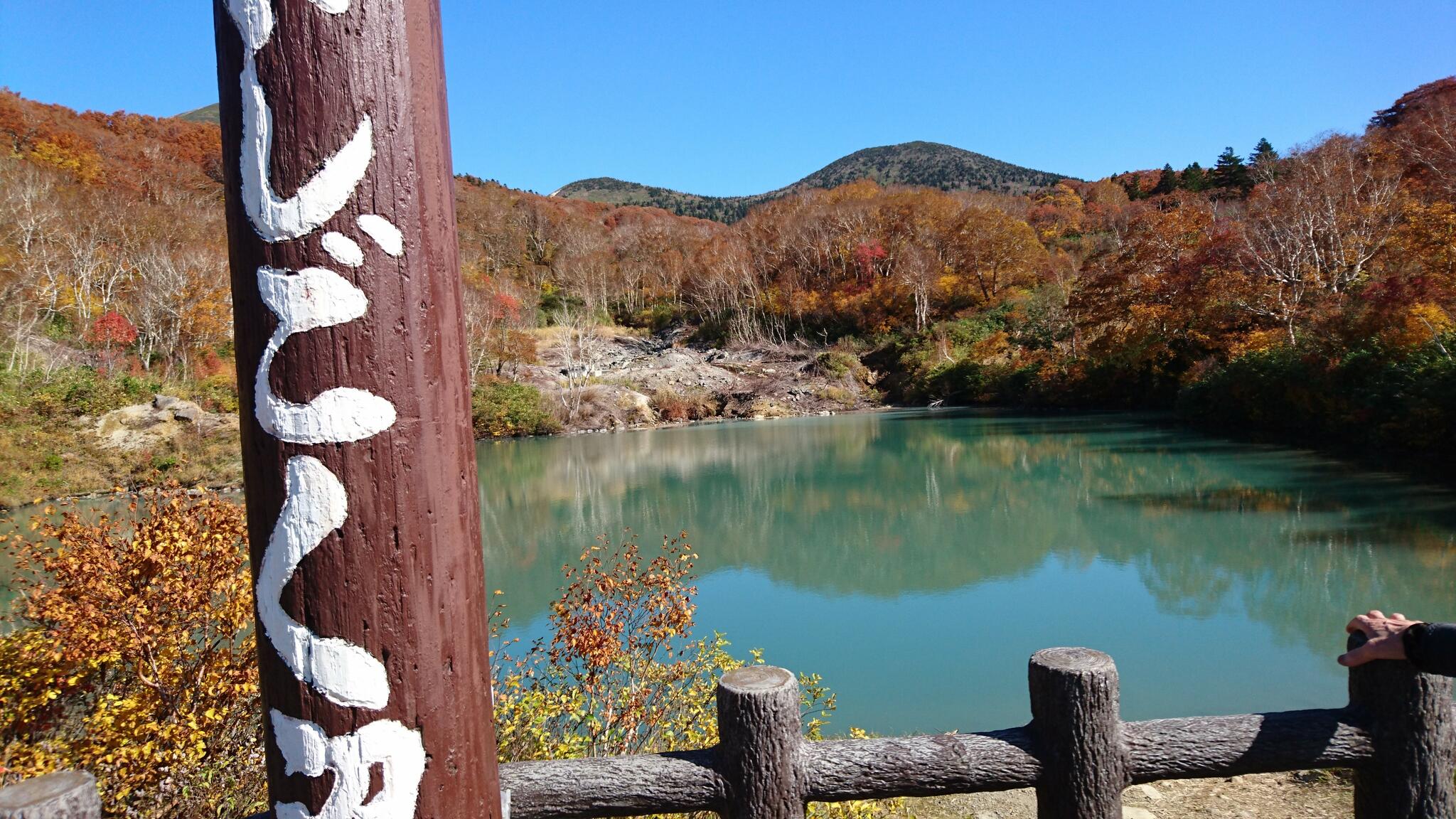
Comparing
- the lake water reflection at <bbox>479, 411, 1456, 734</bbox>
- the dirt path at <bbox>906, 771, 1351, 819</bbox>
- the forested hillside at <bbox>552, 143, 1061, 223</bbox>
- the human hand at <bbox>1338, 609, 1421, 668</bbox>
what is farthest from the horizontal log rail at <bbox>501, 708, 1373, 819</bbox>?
the forested hillside at <bbox>552, 143, 1061, 223</bbox>

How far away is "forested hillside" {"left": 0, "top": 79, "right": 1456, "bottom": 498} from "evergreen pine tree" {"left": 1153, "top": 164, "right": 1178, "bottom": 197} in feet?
0.67

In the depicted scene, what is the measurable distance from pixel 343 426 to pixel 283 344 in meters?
0.12

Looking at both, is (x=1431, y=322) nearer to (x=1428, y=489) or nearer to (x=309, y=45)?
(x=1428, y=489)

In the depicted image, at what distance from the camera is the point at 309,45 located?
87cm

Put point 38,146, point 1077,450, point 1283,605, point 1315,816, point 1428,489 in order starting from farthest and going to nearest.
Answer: point 38,146
point 1077,450
point 1428,489
point 1283,605
point 1315,816

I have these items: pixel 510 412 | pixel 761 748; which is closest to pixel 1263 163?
pixel 510 412

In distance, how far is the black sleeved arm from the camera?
4.27ft

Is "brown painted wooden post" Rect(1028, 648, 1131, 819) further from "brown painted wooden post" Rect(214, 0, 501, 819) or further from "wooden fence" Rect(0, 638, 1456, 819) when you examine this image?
"brown painted wooden post" Rect(214, 0, 501, 819)

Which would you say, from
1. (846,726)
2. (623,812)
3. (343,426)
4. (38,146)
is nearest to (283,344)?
(343,426)

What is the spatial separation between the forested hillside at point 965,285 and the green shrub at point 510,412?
37cm

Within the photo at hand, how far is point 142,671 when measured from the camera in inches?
89.8

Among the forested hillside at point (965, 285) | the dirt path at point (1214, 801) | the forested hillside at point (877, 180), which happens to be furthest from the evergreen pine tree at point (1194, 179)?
the dirt path at point (1214, 801)

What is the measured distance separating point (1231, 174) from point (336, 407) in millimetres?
43798

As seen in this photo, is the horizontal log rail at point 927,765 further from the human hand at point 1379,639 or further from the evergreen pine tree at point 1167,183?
the evergreen pine tree at point 1167,183
